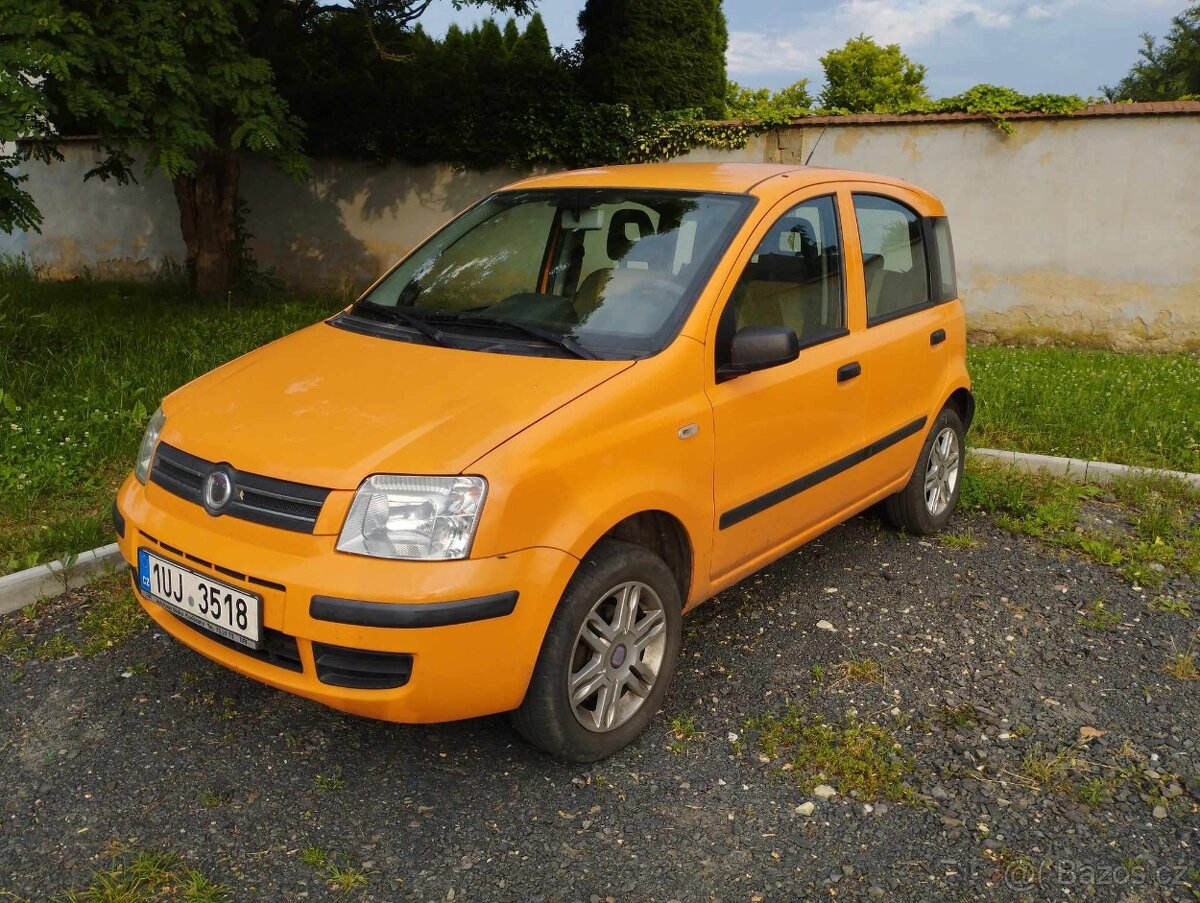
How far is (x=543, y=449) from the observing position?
8.88 feet

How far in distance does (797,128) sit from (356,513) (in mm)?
8929

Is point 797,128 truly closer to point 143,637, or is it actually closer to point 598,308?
point 598,308

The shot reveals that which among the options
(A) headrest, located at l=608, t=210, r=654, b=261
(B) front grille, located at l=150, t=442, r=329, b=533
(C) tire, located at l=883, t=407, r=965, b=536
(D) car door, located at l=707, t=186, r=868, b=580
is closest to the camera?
(B) front grille, located at l=150, t=442, r=329, b=533

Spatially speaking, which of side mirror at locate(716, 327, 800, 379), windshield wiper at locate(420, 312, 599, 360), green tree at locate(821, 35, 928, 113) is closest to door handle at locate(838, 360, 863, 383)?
side mirror at locate(716, 327, 800, 379)

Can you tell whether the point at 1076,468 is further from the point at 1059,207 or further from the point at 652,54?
the point at 652,54

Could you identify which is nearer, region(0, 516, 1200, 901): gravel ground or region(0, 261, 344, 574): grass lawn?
region(0, 516, 1200, 901): gravel ground

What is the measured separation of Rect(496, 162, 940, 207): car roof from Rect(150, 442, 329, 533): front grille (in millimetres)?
1890

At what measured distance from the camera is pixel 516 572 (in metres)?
2.62

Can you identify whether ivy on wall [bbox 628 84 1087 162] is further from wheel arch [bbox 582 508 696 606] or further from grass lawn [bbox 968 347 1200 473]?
wheel arch [bbox 582 508 696 606]

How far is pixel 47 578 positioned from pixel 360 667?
2.22 m

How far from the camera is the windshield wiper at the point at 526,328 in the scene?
10.4 feet

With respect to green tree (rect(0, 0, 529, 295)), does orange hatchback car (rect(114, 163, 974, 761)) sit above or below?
below

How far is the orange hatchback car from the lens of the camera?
103 inches

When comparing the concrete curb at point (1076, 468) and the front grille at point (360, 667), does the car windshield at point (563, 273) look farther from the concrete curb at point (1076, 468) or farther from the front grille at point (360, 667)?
the concrete curb at point (1076, 468)
